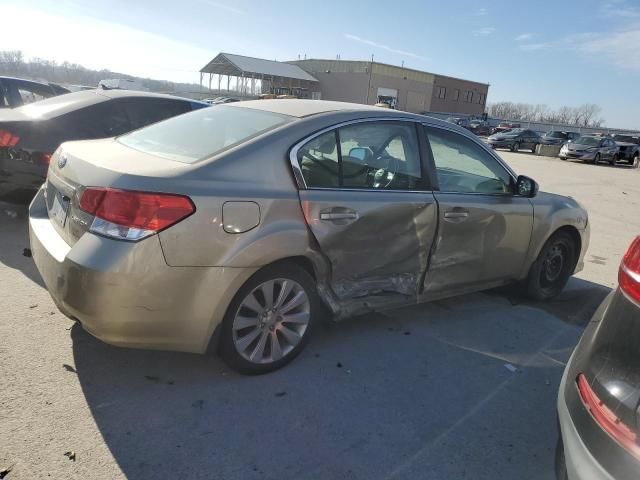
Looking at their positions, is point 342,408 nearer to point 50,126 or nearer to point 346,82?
point 50,126

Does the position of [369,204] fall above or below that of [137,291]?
above

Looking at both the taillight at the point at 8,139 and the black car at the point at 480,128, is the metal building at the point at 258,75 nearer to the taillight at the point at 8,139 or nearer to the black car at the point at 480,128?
the black car at the point at 480,128

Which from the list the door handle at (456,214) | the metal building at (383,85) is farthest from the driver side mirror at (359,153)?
the metal building at (383,85)

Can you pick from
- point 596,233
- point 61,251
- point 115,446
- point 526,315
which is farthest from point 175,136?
point 596,233

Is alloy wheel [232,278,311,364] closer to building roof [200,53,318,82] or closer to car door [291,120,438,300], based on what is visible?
car door [291,120,438,300]

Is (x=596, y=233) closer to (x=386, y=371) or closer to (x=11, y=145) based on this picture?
(x=386, y=371)

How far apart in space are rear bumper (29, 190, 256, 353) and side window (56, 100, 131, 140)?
9.40ft

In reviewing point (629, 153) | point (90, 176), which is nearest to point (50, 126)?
point (90, 176)

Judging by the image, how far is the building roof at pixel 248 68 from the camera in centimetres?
5522

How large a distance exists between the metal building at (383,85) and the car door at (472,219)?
5936 cm

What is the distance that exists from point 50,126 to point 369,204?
369 centimetres

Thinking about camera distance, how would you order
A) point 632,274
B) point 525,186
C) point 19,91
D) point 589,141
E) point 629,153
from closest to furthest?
point 632,274 → point 525,186 → point 19,91 → point 589,141 → point 629,153

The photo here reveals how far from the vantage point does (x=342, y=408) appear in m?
2.89

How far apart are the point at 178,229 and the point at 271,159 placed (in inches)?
28.0
